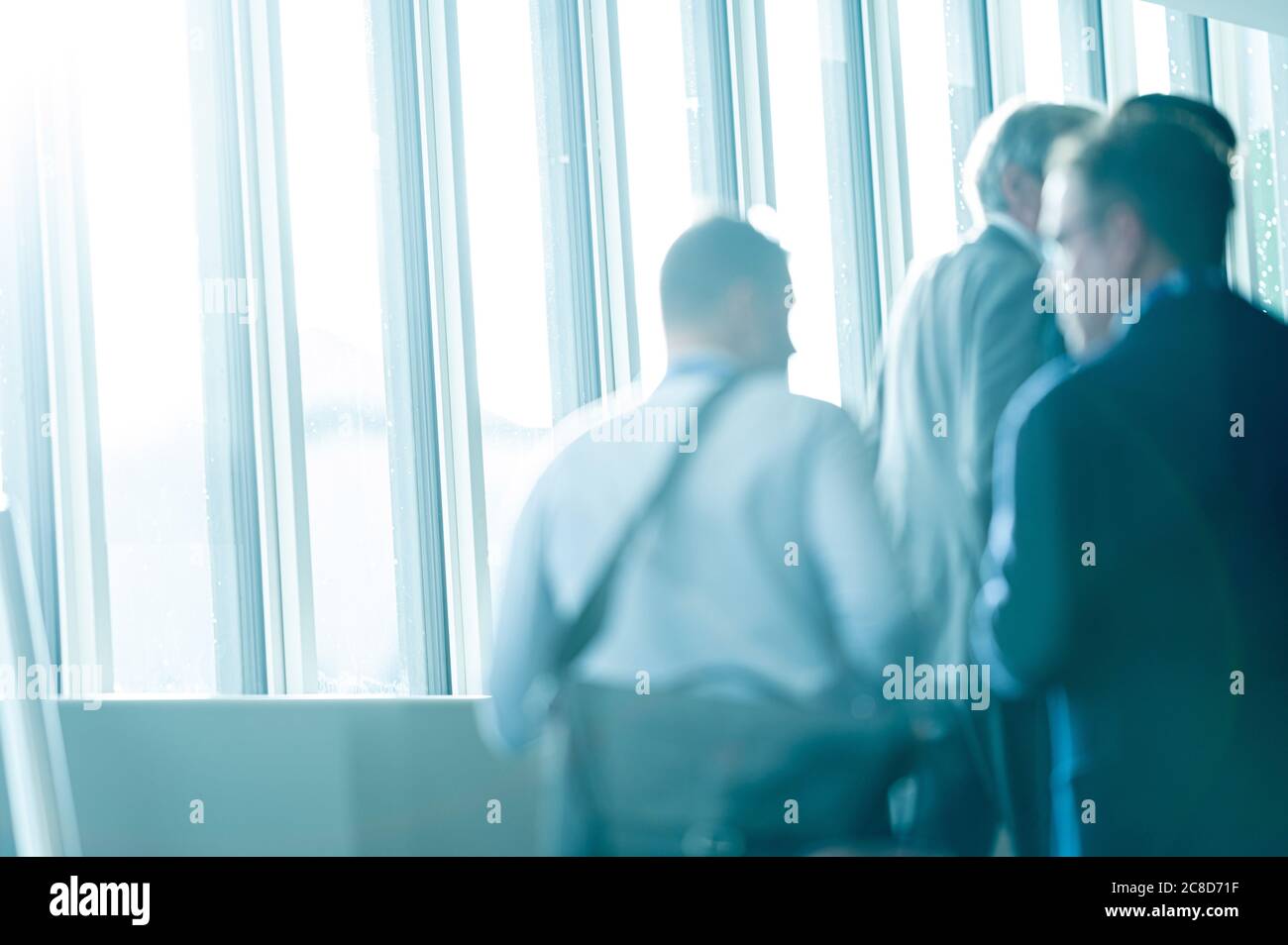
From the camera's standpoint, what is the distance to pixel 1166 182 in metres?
1.89

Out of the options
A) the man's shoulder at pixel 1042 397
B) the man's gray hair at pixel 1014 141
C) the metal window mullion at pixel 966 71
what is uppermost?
the metal window mullion at pixel 966 71

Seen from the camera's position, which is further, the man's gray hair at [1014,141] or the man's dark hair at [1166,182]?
the man's gray hair at [1014,141]

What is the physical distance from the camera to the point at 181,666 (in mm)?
2045

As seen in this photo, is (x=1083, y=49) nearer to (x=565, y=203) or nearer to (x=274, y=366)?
(x=565, y=203)

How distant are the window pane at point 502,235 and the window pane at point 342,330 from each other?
20 centimetres

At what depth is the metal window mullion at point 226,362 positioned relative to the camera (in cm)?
203

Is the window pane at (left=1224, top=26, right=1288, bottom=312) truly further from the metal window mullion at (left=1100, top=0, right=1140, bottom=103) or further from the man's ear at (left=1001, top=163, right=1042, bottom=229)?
the man's ear at (left=1001, top=163, right=1042, bottom=229)

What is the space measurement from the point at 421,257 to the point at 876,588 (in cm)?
107

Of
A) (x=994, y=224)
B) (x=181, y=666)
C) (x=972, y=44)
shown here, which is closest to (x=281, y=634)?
(x=181, y=666)

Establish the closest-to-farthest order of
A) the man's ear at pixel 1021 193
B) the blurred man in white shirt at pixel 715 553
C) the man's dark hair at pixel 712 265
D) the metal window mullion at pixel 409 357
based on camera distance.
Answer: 1. the blurred man in white shirt at pixel 715 553
2. the man's dark hair at pixel 712 265
3. the man's ear at pixel 1021 193
4. the metal window mullion at pixel 409 357

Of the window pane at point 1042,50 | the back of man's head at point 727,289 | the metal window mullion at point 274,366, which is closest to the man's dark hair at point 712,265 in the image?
the back of man's head at point 727,289

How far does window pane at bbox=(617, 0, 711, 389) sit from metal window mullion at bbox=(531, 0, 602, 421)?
0.30 ft

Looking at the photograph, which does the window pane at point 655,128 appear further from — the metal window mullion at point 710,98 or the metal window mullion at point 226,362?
the metal window mullion at point 226,362

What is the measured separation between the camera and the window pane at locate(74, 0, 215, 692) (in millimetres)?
2035
